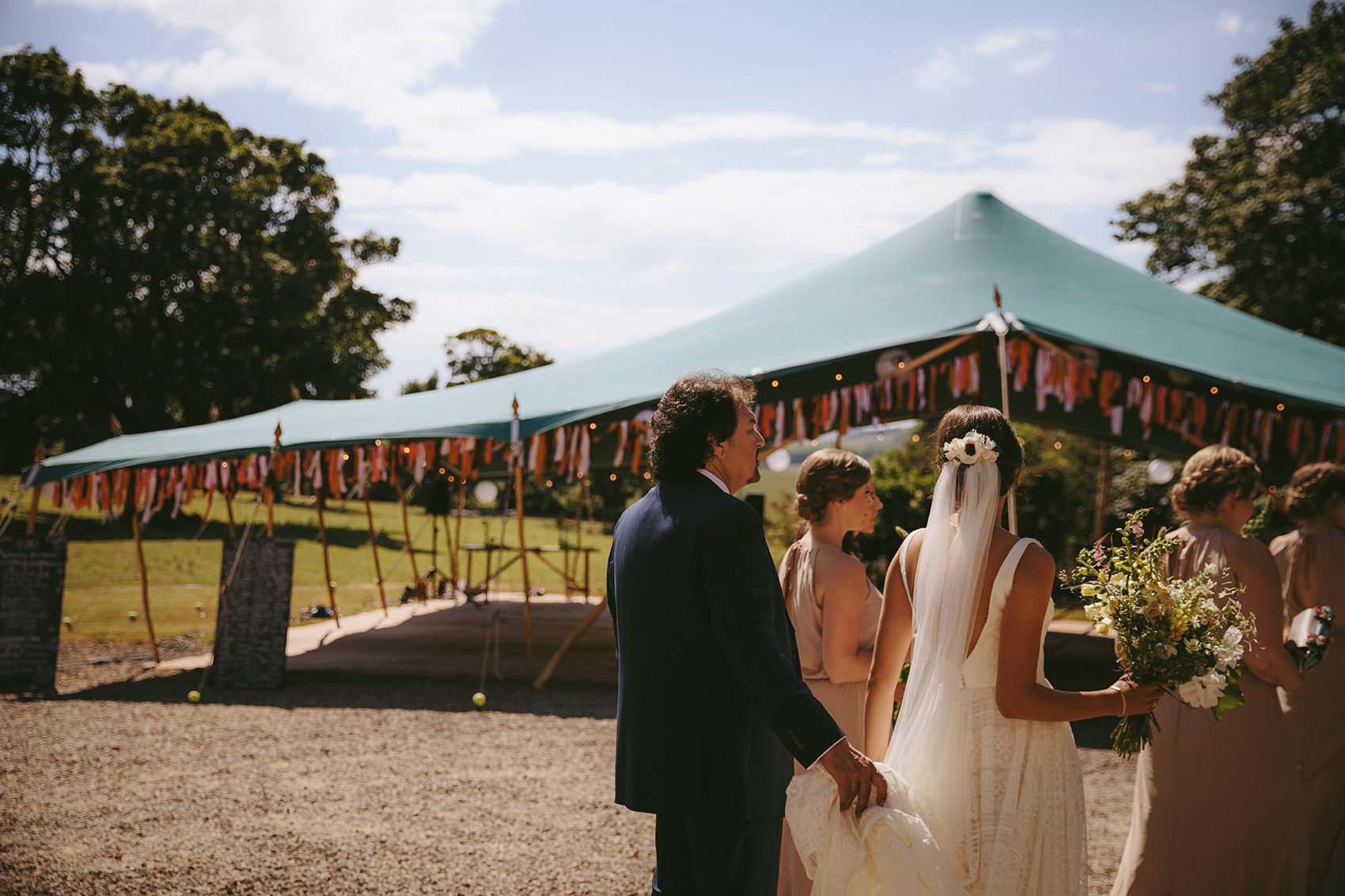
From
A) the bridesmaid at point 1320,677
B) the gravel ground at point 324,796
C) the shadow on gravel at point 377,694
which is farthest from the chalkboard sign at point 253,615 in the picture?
the bridesmaid at point 1320,677

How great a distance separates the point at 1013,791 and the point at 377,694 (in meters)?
7.03

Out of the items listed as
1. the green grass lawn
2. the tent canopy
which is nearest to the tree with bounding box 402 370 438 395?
the green grass lawn

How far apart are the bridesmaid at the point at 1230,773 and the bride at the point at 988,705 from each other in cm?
100

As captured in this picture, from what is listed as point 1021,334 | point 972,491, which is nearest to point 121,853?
point 972,491

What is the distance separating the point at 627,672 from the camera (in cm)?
218

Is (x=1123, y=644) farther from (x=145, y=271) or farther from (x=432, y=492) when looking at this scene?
(x=145, y=271)

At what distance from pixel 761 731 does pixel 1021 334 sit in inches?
219

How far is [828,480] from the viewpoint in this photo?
3.21 metres

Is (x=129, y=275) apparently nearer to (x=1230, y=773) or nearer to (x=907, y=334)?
(x=907, y=334)

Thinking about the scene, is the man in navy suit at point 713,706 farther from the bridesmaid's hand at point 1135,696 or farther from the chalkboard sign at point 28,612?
the chalkboard sign at point 28,612

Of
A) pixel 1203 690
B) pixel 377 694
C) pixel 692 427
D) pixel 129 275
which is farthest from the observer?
pixel 129 275

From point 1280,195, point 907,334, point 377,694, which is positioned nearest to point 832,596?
point 907,334

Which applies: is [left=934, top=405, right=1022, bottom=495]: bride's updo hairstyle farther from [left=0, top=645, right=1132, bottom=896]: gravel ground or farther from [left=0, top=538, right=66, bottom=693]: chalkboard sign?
[left=0, top=538, right=66, bottom=693]: chalkboard sign

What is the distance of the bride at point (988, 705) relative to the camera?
2254mm
